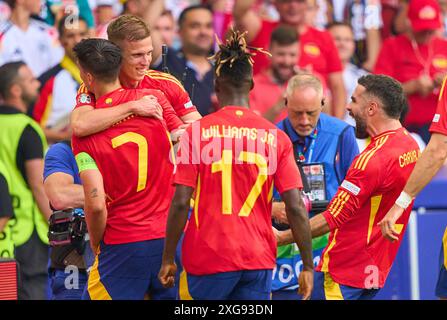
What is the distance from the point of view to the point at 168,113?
737cm

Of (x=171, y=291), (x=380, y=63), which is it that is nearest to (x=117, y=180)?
(x=171, y=291)

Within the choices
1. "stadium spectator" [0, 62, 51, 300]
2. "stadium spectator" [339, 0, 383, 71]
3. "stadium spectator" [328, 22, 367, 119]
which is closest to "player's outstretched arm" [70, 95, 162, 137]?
"stadium spectator" [0, 62, 51, 300]

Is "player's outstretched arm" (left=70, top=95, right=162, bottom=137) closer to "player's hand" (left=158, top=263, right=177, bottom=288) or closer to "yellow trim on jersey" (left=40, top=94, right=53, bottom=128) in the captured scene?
"player's hand" (left=158, top=263, right=177, bottom=288)

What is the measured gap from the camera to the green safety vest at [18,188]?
10141mm

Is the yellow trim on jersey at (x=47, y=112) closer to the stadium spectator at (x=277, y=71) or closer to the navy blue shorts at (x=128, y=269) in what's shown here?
the stadium spectator at (x=277, y=71)

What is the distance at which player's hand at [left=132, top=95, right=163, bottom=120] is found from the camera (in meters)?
7.12

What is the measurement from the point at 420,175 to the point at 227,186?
4.85 feet

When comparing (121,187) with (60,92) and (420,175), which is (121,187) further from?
(60,92)

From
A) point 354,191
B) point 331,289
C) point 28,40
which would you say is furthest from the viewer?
Result: point 28,40

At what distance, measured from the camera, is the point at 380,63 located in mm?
12391

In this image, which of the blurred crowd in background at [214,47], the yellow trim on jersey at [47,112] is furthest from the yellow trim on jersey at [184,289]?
the yellow trim on jersey at [47,112]

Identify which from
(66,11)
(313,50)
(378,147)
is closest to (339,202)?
(378,147)

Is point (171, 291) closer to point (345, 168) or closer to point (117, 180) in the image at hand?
point (117, 180)
